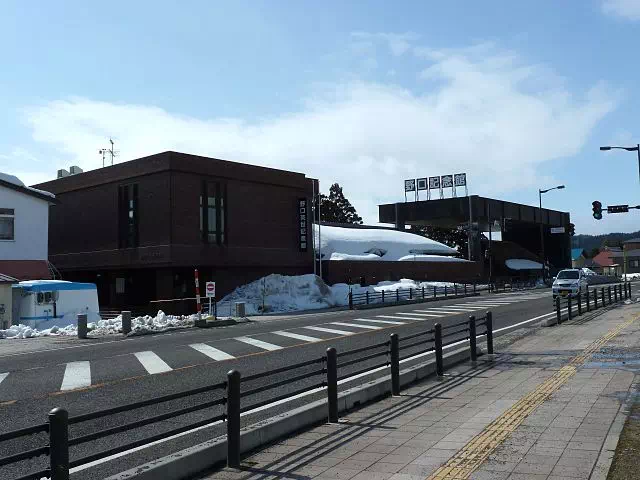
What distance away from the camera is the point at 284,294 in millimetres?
40906

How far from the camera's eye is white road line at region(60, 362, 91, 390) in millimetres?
11641

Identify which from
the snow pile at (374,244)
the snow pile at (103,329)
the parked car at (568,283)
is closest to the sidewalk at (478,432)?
the snow pile at (103,329)

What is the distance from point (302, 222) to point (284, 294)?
739 centimetres

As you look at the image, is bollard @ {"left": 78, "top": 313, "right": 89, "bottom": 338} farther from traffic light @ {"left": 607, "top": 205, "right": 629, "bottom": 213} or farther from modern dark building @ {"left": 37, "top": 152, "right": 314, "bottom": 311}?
traffic light @ {"left": 607, "top": 205, "right": 629, "bottom": 213}

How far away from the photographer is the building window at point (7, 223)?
114 ft

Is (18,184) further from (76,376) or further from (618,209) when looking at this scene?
(618,209)

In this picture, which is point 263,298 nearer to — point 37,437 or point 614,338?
point 614,338

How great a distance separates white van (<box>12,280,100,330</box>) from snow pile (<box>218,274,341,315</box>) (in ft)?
35.3

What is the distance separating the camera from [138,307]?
41.7 meters

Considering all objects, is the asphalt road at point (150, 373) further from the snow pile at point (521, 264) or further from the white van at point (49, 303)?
the snow pile at point (521, 264)

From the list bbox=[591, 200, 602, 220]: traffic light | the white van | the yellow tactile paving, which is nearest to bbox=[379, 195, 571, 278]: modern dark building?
bbox=[591, 200, 602, 220]: traffic light

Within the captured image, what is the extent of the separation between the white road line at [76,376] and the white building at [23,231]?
73.2 feet

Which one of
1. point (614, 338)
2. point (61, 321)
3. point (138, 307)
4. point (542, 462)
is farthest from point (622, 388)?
point (138, 307)

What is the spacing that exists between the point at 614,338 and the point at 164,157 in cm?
2941
